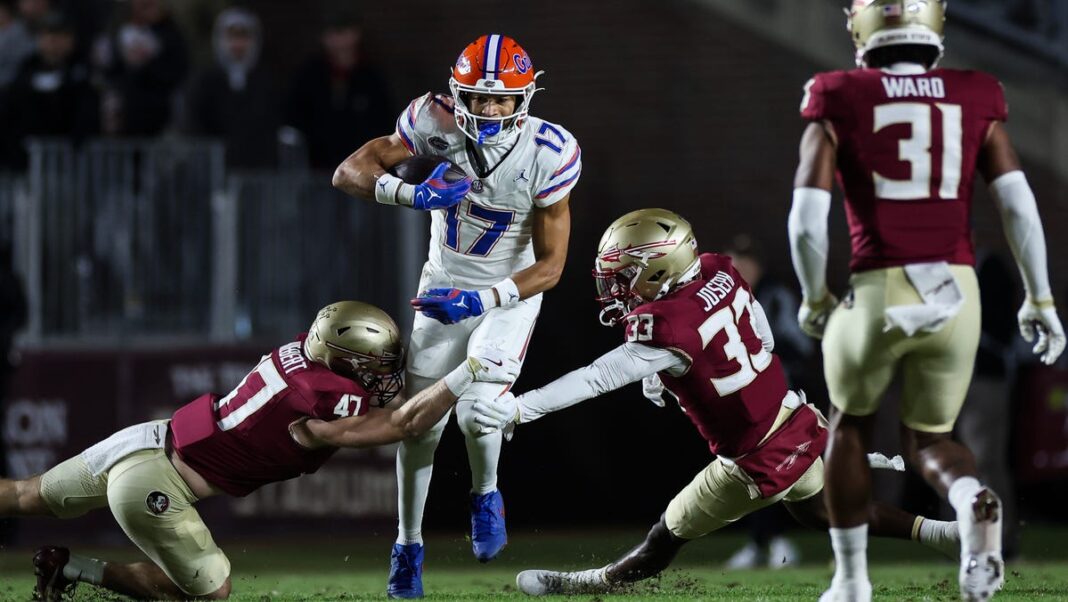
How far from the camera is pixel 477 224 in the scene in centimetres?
537

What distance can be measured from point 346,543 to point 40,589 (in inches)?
140

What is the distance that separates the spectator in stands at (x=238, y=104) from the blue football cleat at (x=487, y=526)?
4.45 meters

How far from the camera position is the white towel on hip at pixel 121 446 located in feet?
16.7

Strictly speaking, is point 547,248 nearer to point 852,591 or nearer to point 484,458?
point 484,458

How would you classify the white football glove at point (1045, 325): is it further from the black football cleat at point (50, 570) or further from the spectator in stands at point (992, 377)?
the spectator in stands at point (992, 377)

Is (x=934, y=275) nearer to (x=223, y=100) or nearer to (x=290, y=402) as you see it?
(x=290, y=402)

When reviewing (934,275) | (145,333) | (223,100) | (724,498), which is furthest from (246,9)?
(934,275)

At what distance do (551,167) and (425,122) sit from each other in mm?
501

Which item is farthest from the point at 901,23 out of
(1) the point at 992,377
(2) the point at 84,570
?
(1) the point at 992,377

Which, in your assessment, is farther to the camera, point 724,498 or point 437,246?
point 437,246

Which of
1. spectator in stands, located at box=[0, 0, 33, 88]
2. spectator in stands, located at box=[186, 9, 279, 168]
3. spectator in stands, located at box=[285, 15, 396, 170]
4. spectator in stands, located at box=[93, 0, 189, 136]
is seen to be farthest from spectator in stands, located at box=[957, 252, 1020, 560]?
spectator in stands, located at box=[0, 0, 33, 88]

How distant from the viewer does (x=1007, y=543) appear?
7496 mm

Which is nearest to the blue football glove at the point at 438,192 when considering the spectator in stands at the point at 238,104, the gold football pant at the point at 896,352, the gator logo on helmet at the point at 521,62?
the gator logo on helmet at the point at 521,62

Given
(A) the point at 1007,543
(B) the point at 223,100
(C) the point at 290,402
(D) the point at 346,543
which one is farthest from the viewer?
(B) the point at 223,100
